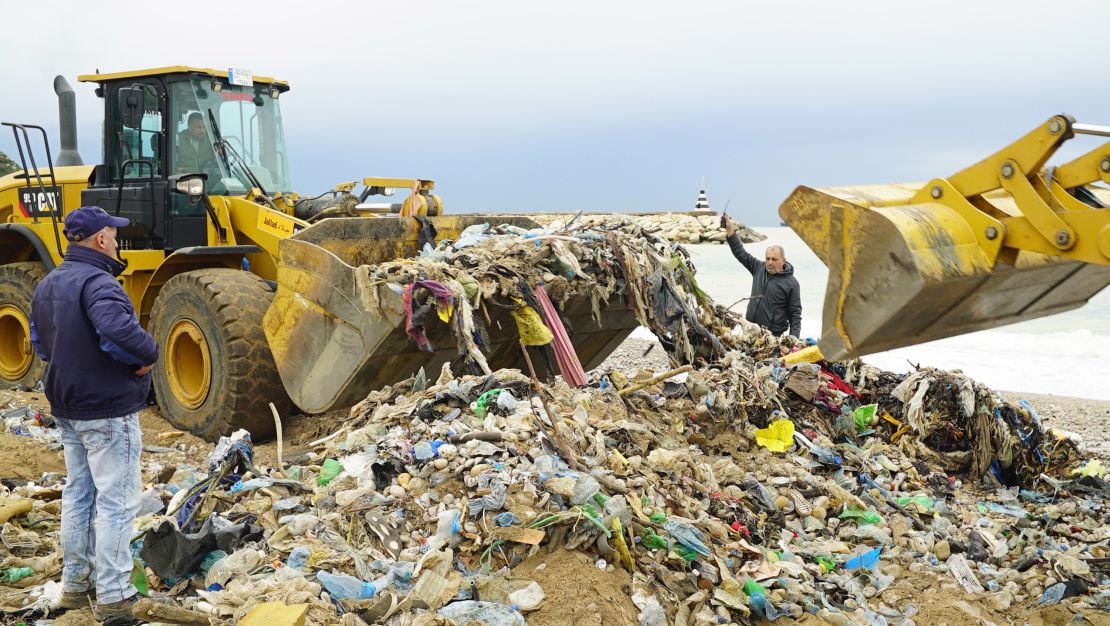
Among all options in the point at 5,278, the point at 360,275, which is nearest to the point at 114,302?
the point at 360,275

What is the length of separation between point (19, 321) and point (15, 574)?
5.57 metres

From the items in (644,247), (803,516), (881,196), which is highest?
(881,196)

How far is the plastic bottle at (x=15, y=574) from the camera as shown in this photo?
172 inches

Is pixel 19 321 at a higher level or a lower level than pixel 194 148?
lower

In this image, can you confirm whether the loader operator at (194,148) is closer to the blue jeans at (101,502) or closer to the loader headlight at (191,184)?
the loader headlight at (191,184)

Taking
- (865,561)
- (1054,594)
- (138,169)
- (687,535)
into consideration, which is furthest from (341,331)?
(1054,594)

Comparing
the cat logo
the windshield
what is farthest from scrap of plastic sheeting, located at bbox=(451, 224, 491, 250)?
the windshield

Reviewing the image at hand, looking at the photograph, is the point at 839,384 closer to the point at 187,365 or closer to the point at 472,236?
the point at 472,236

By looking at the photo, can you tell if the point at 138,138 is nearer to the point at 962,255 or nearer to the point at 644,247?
the point at 644,247

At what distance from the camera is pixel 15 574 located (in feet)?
14.4

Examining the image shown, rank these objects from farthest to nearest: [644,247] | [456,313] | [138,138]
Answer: [138,138] → [644,247] → [456,313]

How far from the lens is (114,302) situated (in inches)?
153

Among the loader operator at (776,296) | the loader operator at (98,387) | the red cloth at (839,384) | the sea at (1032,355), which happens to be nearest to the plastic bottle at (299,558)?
the loader operator at (98,387)

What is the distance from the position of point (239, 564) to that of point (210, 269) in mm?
3711
